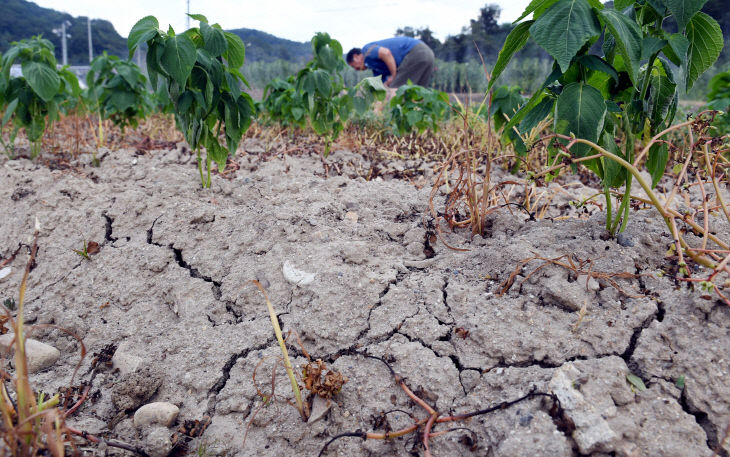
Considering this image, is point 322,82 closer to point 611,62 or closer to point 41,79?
point 41,79

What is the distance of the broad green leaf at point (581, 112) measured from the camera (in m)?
1.49

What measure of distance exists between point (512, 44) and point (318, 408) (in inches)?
55.3

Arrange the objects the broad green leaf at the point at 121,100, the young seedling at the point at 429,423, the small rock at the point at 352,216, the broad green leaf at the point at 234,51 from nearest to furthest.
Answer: the young seedling at the point at 429,423, the small rock at the point at 352,216, the broad green leaf at the point at 234,51, the broad green leaf at the point at 121,100

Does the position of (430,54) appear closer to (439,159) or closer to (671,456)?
(439,159)

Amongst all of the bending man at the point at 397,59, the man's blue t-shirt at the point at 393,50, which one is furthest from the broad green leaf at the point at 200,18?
the man's blue t-shirt at the point at 393,50

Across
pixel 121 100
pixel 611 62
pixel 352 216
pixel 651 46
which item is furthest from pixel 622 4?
pixel 121 100

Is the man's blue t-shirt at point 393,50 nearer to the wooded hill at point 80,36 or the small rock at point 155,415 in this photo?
the small rock at point 155,415

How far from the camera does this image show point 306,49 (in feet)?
161

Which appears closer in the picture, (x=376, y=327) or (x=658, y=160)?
(x=376, y=327)

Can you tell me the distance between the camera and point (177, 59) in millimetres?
2205

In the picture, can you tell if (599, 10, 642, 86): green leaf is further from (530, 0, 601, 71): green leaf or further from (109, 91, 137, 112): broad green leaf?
(109, 91, 137, 112): broad green leaf

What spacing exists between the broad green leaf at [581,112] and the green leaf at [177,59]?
1711mm

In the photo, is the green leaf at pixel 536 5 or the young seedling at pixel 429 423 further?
the green leaf at pixel 536 5

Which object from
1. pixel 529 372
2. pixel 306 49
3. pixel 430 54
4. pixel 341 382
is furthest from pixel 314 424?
pixel 306 49
